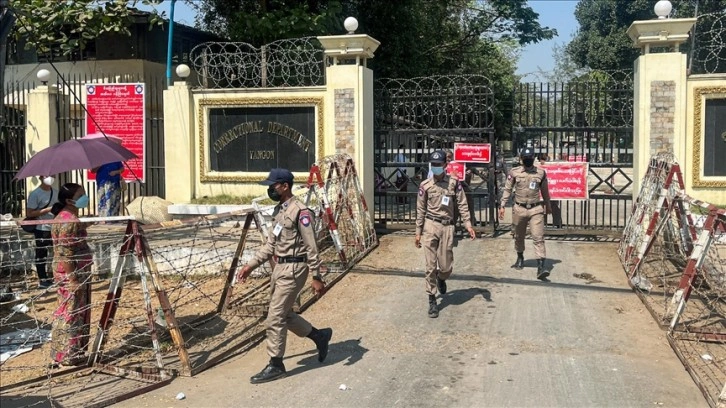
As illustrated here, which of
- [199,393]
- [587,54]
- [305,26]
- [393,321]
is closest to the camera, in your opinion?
[199,393]

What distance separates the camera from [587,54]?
38.7m

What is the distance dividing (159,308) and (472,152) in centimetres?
538

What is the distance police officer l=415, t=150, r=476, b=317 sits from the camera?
7504mm

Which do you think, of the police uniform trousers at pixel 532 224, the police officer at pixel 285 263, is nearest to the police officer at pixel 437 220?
the police uniform trousers at pixel 532 224

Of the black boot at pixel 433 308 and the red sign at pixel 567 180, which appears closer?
the black boot at pixel 433 308

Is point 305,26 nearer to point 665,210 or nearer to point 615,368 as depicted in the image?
point 665,210

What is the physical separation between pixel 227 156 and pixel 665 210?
281 inches

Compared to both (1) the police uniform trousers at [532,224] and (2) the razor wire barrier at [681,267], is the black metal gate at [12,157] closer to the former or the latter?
(1) the police uniform trousers at [532,224]

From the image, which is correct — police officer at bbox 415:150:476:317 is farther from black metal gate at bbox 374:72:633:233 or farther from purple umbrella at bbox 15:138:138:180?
purple umbrella at bbox 15:138:138:180

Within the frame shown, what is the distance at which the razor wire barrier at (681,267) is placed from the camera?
618 centimetres

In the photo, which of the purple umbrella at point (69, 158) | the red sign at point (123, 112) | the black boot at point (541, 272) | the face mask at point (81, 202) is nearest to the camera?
the face mask at point (81, 202)

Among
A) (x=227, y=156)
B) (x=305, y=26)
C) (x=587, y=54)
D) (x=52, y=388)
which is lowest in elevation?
(x=52, y=388)

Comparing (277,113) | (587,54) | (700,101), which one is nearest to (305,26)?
(277,113)

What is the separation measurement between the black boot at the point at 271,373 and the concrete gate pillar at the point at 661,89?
654 cm
